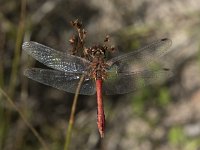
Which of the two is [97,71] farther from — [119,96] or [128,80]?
[119,96]

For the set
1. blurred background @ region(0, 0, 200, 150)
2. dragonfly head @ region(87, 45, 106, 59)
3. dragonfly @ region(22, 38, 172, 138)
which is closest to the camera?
dragonfly head @ region(87, 45, 106, 59)

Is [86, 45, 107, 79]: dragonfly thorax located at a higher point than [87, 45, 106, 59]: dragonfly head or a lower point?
lower

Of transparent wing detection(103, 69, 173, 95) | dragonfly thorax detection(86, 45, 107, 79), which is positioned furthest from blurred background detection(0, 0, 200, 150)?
dragonfly thorax detection(86, 45, 107, 79)

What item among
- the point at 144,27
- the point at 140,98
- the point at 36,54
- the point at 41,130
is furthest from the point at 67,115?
the point at 36,54

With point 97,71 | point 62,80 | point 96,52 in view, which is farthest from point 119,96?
point 96,52

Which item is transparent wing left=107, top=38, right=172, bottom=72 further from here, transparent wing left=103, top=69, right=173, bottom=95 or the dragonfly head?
the dragonfly head

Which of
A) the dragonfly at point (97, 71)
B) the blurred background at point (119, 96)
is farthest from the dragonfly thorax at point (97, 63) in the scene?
the blurred background at point (119, 96)

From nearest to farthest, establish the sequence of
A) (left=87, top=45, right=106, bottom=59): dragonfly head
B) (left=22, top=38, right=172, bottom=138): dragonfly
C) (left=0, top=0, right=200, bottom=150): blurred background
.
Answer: (left=87, top=45, right=106, bottom=59): dragonfly head < (left=22, top=38, right=172, bottom=138): dragonfly < (left=0, top=0, right=200, bottom=150): blurred background
